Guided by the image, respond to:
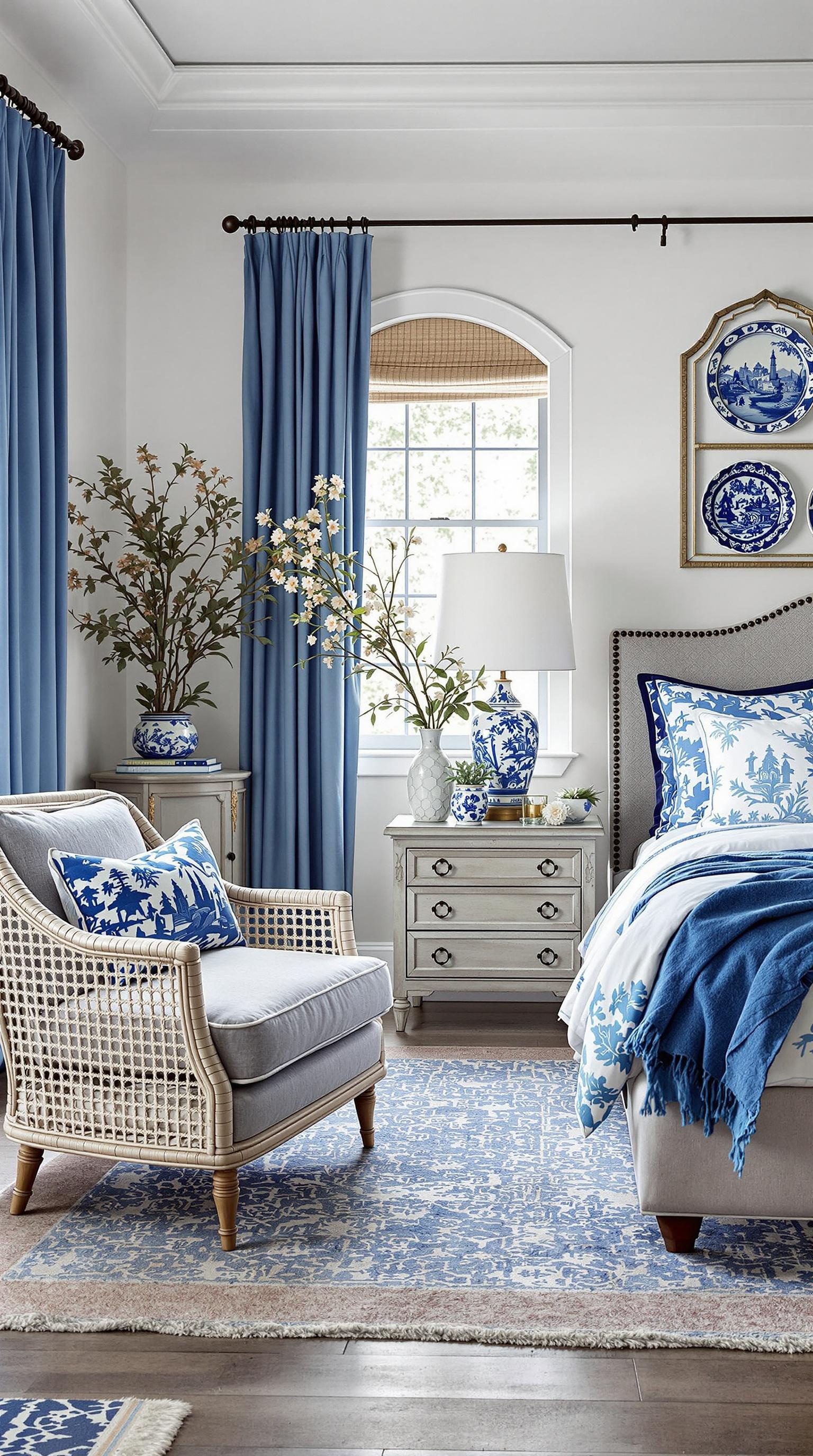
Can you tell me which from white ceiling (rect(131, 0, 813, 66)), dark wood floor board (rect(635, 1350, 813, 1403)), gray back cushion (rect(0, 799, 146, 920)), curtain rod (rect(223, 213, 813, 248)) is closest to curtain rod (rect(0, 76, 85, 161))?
white ceiling (rect(131, 0, 813, 66))

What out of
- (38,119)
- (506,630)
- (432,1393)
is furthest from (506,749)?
(432,1393)

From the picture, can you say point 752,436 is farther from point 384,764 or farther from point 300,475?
point 384,764

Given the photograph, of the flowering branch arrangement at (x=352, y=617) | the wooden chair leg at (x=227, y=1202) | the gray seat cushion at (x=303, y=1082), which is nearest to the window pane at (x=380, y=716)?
the flowering branch arrangement at (x=352, y=617)

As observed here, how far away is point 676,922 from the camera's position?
253 centimetres

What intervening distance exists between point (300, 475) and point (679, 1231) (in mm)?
2947

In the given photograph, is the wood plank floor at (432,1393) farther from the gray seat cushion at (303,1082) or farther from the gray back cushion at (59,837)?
the gray back cushion at (59,837)

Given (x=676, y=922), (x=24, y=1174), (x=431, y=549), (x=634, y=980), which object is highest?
(x=431, y=549)

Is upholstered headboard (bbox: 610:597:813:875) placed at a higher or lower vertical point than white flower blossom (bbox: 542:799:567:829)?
higher

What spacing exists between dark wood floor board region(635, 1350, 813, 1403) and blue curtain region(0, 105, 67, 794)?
7.30 feet

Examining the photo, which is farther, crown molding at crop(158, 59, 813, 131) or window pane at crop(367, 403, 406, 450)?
window pane at crop(367, 403, 406, 450)

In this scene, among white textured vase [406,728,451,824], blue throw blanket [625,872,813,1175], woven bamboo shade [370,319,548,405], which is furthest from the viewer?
woven bamboo shade [370,319,548,405]

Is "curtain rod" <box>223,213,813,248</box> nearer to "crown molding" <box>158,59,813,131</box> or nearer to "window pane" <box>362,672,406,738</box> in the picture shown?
"crown molding" <box>158,59,813,131</box>

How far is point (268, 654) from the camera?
4.49 m

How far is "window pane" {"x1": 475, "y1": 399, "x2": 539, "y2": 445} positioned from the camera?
4742 millimetres
